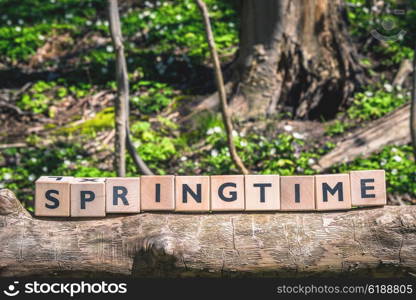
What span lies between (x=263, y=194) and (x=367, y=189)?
0.59 meters

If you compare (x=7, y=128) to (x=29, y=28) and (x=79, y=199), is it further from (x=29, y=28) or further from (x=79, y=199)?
(x=79, y=199)

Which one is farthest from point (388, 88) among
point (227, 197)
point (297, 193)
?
point (227, 197)

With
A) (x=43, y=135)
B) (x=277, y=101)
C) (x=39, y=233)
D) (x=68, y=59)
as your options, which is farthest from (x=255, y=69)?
(x=39, y=233)

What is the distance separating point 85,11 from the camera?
364 inches

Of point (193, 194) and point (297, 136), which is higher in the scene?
point (297, 136)

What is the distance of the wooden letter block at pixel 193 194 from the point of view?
4.00 m

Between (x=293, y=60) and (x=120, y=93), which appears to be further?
(x=293, y=60)

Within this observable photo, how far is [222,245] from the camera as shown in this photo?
395 cm

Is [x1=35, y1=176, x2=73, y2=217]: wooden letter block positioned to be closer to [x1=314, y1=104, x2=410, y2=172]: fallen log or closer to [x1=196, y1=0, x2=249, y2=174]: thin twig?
[x1=196, y1=0, x2=249, y2=174]: thin twig

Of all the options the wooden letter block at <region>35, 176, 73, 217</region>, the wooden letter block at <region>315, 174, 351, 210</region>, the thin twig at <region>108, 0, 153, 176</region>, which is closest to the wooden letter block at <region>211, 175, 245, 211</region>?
the wooden letter block at <region>315, 174, 351, 210</region>

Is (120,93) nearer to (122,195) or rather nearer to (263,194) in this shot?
(122,195)

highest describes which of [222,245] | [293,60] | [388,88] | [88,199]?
[293,60]

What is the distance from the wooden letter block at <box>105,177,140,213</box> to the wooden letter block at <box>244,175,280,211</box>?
25.1 inches

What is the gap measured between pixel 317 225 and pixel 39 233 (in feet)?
5.24
